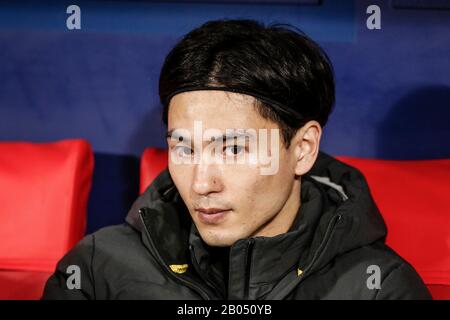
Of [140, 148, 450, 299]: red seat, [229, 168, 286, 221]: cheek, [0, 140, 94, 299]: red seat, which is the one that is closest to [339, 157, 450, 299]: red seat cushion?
[140, 148, 450, 299]: red seat

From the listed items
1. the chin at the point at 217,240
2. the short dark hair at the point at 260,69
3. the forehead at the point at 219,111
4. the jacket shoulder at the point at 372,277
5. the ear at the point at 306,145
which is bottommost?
the jacket shoulder at the point at 372,277

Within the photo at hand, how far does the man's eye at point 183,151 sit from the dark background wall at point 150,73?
62 centimetres

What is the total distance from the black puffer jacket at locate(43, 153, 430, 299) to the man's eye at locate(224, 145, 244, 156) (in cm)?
16

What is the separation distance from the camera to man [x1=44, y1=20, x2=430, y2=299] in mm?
1166

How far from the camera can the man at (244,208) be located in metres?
1.17

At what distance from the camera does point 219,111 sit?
116 centimetres

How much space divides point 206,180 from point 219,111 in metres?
0.13

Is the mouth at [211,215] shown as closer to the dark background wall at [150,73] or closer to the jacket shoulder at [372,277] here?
the jacket shoulder at [372,277]

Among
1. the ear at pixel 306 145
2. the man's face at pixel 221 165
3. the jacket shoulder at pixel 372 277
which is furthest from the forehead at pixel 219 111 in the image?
the jacket shoulder at pixel 372 277

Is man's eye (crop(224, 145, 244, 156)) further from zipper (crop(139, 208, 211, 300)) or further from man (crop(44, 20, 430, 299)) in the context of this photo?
zipper (crop(139, 208, 211, 300))

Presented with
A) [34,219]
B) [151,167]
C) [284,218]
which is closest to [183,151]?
[284,218]

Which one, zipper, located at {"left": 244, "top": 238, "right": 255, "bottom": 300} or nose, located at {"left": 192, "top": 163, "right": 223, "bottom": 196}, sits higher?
nose, located at {"left": 192, "top": 163, "right": 223, "bottom": 196}

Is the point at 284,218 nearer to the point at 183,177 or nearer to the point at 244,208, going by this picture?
the point at 244,208
